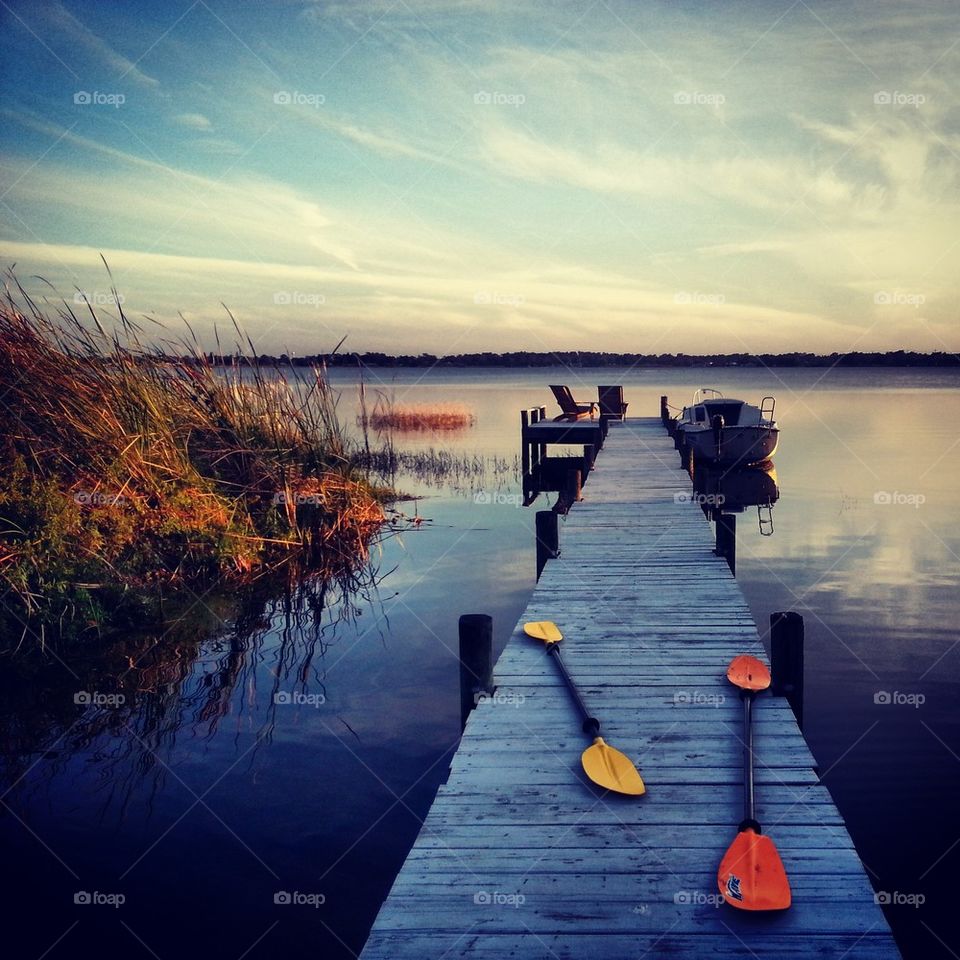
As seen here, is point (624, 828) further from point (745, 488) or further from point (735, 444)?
point (735, 444)

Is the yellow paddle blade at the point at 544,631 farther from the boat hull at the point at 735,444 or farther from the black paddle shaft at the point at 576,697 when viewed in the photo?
the boat hull at the point at 735,444

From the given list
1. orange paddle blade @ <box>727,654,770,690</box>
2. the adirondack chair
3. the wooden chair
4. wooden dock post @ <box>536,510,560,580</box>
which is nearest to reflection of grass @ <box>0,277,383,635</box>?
wooden dock post @ <box>536,510,560,580</box>

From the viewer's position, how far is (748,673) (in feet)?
18.4

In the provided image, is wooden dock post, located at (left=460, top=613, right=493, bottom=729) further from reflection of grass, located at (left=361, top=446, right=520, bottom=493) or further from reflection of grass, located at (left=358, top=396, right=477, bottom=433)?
reflection of grass, located at (left=358, top=396, right=477, bottom=433)

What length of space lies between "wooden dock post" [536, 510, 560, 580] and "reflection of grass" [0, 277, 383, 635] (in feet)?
12.9

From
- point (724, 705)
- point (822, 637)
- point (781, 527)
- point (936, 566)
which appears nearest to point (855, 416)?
point (781, 527)

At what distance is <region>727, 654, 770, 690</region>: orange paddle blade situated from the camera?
541cm

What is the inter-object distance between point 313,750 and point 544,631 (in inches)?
88.1

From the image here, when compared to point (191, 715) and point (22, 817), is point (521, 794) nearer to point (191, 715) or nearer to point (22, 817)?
point (22, 817)

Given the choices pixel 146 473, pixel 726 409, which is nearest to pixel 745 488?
pixel 726 409

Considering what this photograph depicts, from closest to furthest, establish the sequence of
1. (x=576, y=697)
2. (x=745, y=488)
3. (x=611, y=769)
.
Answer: (x=611, y=769), (x=576, y=697), (x=745, y=488)

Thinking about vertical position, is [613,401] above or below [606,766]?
above

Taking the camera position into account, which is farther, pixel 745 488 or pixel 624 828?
pixel 745 488

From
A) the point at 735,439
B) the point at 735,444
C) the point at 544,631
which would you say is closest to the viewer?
the point at 544,631
